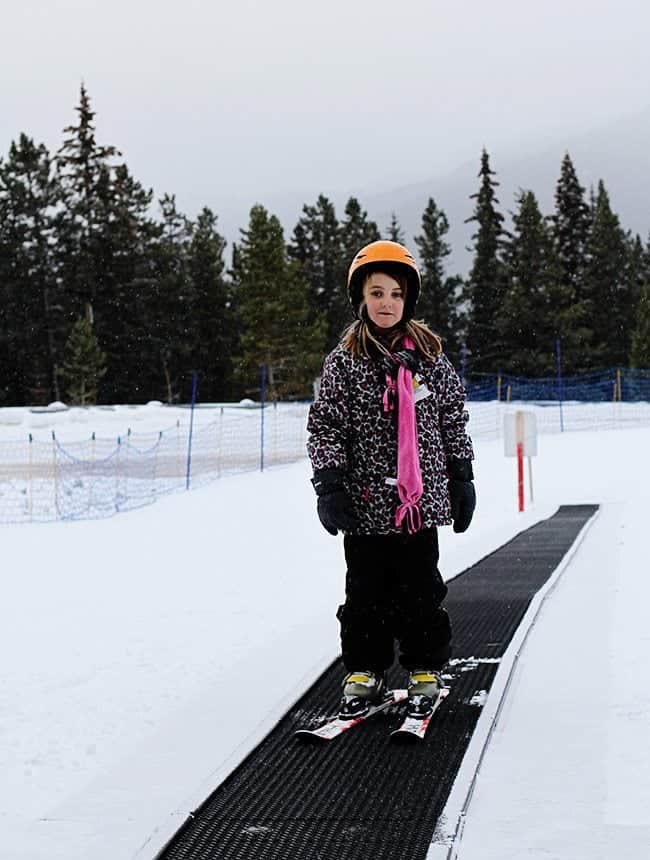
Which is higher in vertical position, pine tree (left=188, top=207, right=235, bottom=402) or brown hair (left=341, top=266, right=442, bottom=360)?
pine tree (left=188, top=207, right=235, bottom=402)

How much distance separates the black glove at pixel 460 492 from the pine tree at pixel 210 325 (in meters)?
60.0

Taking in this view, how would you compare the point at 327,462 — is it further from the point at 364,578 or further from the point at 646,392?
the point at 646,392

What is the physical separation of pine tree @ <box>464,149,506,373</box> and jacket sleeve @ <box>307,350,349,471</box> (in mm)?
58447

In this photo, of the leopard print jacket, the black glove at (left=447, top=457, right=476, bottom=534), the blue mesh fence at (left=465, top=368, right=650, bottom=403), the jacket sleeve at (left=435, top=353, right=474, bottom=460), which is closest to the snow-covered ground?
the black glove at (left=447, top=457, right=476, bottom=534)

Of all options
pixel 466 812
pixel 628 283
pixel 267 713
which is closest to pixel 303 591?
pixel 267 713

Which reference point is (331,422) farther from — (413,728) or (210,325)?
(210,325)

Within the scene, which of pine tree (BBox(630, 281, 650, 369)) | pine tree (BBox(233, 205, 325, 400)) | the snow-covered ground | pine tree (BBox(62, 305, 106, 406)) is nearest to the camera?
the snow-covered ground

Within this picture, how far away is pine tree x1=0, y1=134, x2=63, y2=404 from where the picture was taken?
59.3 m

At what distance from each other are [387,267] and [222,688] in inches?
83.4

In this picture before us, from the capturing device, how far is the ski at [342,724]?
4.06 m

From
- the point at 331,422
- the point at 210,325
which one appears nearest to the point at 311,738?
the point at 331,422

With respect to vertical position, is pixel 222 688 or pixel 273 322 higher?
pixel 273 322

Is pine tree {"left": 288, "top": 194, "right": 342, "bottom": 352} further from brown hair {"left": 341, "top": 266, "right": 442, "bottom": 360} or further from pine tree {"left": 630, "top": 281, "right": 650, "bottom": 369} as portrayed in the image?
brown hair {"left": 341, "top": 266, "right": 442, "bottom": 360}

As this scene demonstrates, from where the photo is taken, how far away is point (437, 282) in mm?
70312
